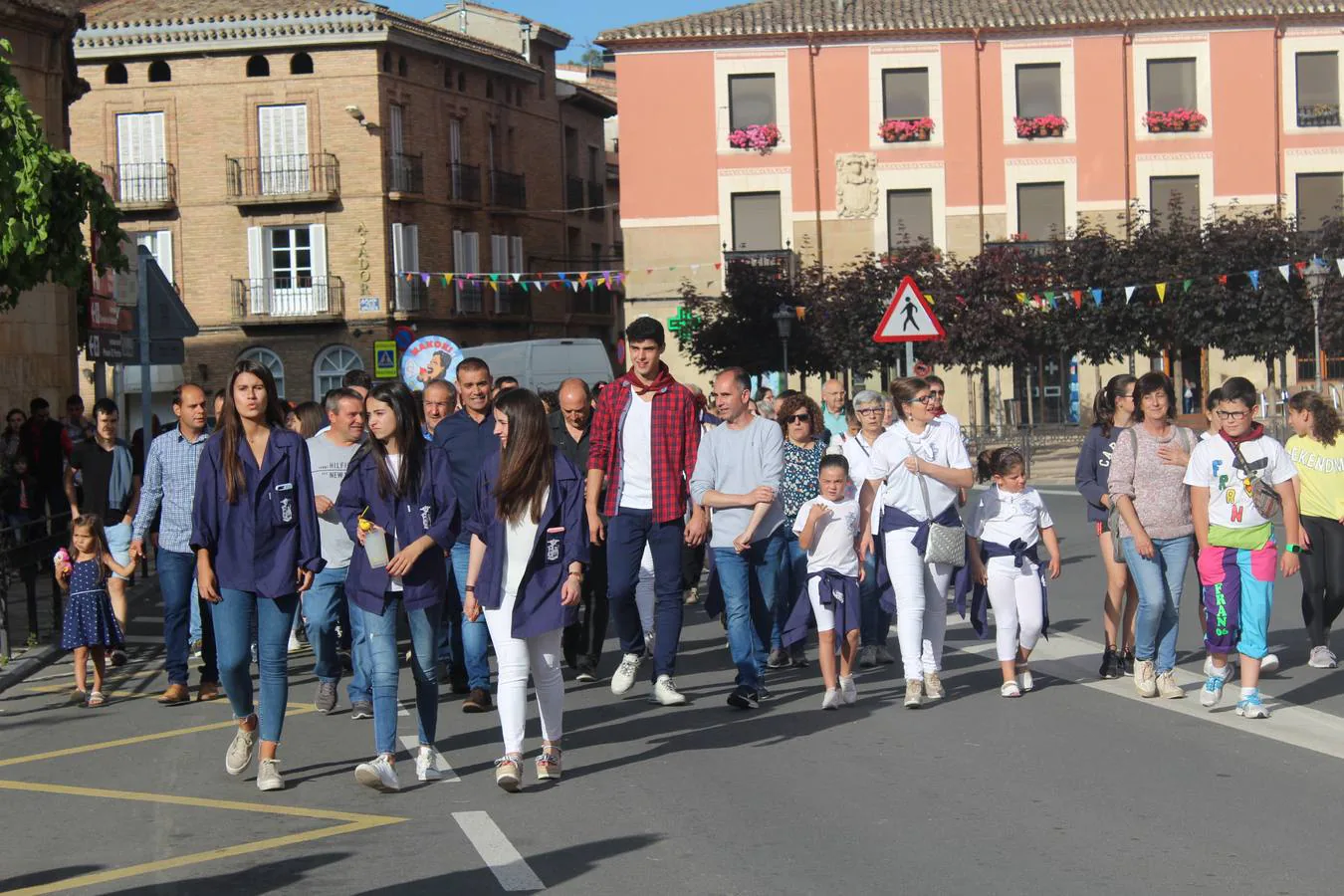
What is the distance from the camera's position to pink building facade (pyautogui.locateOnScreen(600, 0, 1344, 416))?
4791 centimetres

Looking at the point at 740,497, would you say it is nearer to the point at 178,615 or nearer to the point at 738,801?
the point at 738,801

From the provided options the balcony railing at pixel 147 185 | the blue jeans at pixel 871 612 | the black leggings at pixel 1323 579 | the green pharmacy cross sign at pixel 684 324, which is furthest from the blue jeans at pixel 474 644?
the balcony railing at pixel 147 185

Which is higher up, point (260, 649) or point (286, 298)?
point (286, 298)

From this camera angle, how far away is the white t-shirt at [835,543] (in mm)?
10188

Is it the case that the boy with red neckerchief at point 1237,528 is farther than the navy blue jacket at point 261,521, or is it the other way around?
the boy with red neckerchief at point 1237,528

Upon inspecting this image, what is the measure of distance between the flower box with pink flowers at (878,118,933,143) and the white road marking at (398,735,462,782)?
40110 millimetres

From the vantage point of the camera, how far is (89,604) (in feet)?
37.0

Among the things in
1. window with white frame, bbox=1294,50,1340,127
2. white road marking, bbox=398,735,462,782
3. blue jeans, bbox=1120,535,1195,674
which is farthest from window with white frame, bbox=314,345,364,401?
blue jeans, bbox=1120,535,1195,674

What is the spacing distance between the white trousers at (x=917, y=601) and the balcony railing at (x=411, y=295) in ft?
140

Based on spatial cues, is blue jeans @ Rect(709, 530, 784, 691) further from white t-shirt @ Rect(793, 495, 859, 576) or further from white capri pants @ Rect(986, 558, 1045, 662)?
white capri pants @ Rect(986, 558, 1045, 662)

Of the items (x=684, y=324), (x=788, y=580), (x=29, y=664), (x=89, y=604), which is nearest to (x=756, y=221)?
(x=684, y=324)

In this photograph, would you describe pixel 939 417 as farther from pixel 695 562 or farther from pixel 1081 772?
pixel 1081 772

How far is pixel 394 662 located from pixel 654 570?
2.46 metres

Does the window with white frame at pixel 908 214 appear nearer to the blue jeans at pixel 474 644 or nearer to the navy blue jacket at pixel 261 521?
the blue jeans at pixel 474 644
